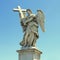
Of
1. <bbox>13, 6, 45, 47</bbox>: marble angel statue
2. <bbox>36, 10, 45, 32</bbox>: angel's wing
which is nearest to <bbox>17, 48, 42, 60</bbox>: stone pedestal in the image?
<bbox>13, 6, 45, 47</bbox>: marble angel statue

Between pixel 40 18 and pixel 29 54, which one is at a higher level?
pixel 40 18

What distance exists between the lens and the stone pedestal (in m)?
17.2

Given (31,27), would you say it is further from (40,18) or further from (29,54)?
(29,54)

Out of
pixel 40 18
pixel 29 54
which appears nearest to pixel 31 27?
pixel 40 18

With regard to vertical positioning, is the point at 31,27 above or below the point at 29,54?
above

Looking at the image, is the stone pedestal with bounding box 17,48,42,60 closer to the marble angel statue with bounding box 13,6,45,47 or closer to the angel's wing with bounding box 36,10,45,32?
the marble angel statue with bounding box 13,6,45,47

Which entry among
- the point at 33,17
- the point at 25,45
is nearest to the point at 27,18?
the point at 33,17

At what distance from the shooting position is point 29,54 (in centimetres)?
1725

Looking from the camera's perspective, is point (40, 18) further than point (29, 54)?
Yes

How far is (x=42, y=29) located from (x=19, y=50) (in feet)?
5.97

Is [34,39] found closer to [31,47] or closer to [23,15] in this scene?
[31,47]

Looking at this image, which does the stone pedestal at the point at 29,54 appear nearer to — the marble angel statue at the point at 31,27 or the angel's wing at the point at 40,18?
the marble angel statue at the point at 31,27

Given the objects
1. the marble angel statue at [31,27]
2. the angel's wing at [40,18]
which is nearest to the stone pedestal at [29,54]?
the marble angel statue at [31,27]

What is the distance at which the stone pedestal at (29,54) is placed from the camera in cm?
1720
